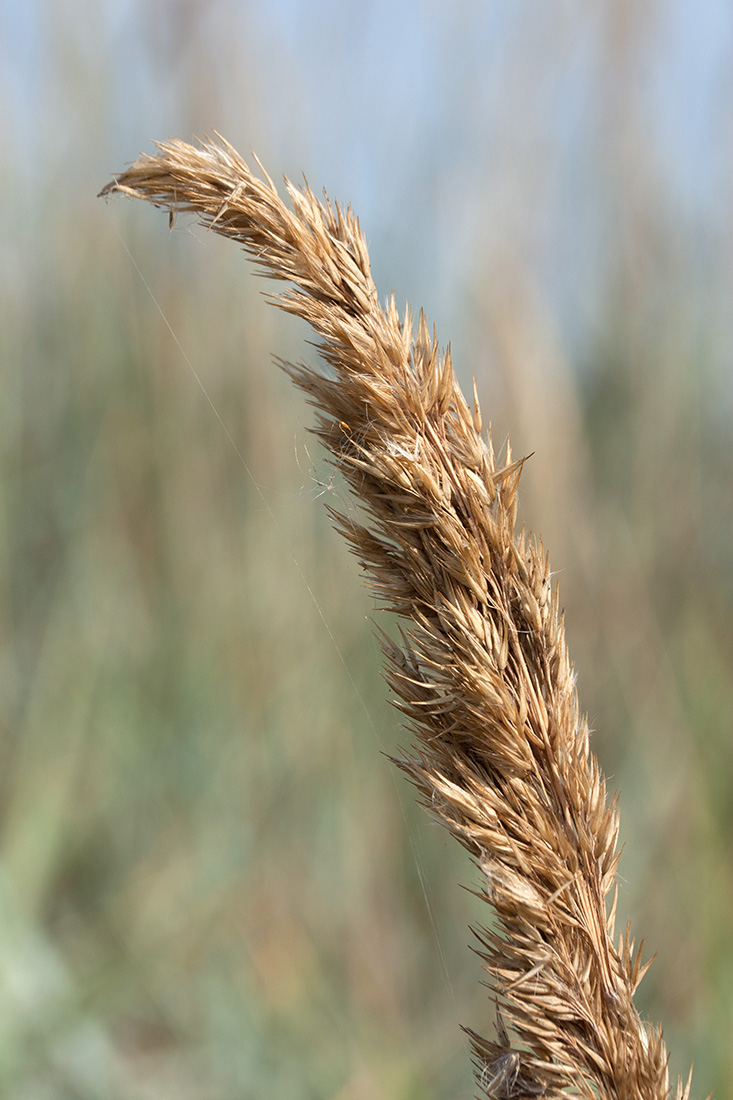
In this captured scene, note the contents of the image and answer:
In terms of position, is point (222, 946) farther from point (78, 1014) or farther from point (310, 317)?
point (310, 317)

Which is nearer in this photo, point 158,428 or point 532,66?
point 532,66

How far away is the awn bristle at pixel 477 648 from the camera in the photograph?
39cm

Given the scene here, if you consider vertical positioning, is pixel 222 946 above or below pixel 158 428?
below

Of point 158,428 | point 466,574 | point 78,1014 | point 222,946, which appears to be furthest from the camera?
point 158,428

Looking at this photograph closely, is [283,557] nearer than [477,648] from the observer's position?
No

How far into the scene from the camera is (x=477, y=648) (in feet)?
1.34

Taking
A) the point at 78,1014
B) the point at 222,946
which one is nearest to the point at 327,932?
the point at 222,946

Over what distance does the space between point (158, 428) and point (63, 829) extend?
2.04 ft

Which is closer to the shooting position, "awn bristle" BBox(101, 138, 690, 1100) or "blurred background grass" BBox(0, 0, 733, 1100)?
"awn bristle" BBox(101, 138, 690, 1100)

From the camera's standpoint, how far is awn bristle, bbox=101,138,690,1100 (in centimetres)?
39

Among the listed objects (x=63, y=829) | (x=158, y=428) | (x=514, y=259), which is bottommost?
(x=63, y=829)

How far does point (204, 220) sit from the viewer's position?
418 millimetres

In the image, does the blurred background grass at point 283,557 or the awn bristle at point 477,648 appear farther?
the blurred background grass at point 283,557

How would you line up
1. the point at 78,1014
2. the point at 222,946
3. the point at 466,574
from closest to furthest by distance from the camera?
1. the point at 466,574
2. the point at 78,1014
3. the point at 222,946
